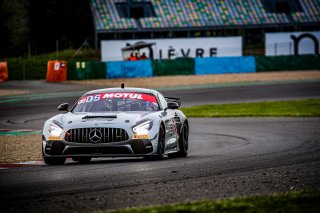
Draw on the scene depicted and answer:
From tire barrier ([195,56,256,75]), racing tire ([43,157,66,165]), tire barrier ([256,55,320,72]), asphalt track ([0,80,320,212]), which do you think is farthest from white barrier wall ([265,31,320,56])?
racing tire ([43,157,66,165])

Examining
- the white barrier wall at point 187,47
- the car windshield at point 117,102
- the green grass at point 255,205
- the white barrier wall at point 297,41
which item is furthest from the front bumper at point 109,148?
the white barrier wall at point 297,41

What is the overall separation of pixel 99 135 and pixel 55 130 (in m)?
0.76

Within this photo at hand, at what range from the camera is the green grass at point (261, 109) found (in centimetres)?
2859

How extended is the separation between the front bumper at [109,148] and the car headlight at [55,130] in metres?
0.14

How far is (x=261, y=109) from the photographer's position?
103 ft

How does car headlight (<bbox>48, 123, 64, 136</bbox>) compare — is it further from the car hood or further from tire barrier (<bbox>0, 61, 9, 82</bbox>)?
tire barrier (<bbox>0, 61, 9, 82</bbox>)

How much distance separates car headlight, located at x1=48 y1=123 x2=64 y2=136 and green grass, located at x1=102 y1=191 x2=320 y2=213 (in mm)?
5037

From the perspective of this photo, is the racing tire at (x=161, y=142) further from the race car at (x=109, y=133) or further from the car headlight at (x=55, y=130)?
the car headlight at (x=55, y=130)

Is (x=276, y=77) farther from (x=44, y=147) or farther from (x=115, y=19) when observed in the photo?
(x=44, y=147)

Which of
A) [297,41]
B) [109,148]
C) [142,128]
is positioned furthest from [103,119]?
[297,41]

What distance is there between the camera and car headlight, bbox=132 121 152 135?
12.5 m

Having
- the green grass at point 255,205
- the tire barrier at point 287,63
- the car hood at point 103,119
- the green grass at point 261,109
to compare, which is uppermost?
the car hood at point 103,119

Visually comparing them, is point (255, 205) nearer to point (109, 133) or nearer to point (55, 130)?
point (109, 133)

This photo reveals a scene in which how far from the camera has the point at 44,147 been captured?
1279 cm
